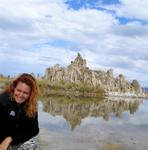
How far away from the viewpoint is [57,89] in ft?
605

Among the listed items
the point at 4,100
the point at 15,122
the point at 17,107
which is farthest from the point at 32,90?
the point at 15,122

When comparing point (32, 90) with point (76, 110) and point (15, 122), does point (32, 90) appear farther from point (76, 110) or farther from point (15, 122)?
point (76, 110)

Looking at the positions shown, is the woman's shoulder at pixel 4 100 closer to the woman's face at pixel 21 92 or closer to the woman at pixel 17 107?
the woman at pixel 17 107

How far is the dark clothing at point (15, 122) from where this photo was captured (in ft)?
26.6

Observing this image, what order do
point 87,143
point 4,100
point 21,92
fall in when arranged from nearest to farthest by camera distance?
point 4,100, point 21,92, point 87,143

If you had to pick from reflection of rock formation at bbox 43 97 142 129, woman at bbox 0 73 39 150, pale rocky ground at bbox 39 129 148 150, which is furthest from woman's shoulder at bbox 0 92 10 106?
reflection of rock formation at bbox 43 97 142 129

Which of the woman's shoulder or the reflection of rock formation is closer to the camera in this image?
the woman's shoulder

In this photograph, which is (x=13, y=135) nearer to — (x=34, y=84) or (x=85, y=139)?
(x=34, y=84)

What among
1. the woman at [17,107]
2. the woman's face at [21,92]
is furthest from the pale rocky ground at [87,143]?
the woman's face at [21,92]

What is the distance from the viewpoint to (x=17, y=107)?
8.19 meters

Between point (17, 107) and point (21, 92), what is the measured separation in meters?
0.31

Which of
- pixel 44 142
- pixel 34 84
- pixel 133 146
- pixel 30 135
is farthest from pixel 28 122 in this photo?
pixel 133 146

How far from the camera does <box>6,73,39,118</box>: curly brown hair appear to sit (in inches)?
325

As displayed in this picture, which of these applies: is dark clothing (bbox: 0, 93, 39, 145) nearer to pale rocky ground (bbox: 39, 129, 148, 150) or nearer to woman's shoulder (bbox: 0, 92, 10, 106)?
woman's shoulder (bbox: 0, 92, 10, 106)
